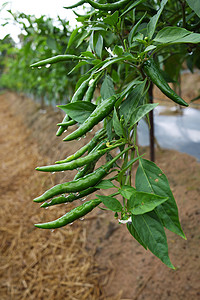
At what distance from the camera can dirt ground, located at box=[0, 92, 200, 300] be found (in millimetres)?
1001

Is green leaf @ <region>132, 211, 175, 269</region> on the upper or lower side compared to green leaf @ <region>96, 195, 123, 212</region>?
lower

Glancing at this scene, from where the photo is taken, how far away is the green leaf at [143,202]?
0.33 meters

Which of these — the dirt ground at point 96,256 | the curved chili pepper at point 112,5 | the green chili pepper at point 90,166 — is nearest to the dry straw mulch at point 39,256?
the dirt ground at point 96,256

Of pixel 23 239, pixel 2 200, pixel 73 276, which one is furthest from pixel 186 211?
pixel 2 200

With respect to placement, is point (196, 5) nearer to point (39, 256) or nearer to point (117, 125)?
point (117, 125)

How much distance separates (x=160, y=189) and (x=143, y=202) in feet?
0.15

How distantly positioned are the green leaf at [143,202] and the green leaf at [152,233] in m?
0.02

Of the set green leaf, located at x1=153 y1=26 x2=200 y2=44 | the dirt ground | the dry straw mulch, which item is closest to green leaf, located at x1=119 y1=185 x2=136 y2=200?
green leaf, located at x1=153 y1=26 x2=200 y2=44

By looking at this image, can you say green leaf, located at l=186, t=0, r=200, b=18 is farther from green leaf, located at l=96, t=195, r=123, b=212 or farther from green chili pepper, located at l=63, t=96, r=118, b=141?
green leaf, located at l=96, t=195, r=123, b=212

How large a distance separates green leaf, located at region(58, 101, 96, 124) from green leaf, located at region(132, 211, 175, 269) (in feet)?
0.55

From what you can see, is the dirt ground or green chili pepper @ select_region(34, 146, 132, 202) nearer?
green chili pepper @ select_region(34, 146, 132, 202)

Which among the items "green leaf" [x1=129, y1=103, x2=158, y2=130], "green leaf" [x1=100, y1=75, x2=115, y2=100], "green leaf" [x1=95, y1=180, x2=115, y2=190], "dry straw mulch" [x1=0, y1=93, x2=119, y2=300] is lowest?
"dry straw mulch" [x1=0, y1=93, x2=119, y2=300]

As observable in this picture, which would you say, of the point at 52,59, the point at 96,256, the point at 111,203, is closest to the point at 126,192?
the point at 111,203

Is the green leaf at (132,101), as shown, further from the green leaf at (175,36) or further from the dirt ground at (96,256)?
the dirt ground at (96,256)
